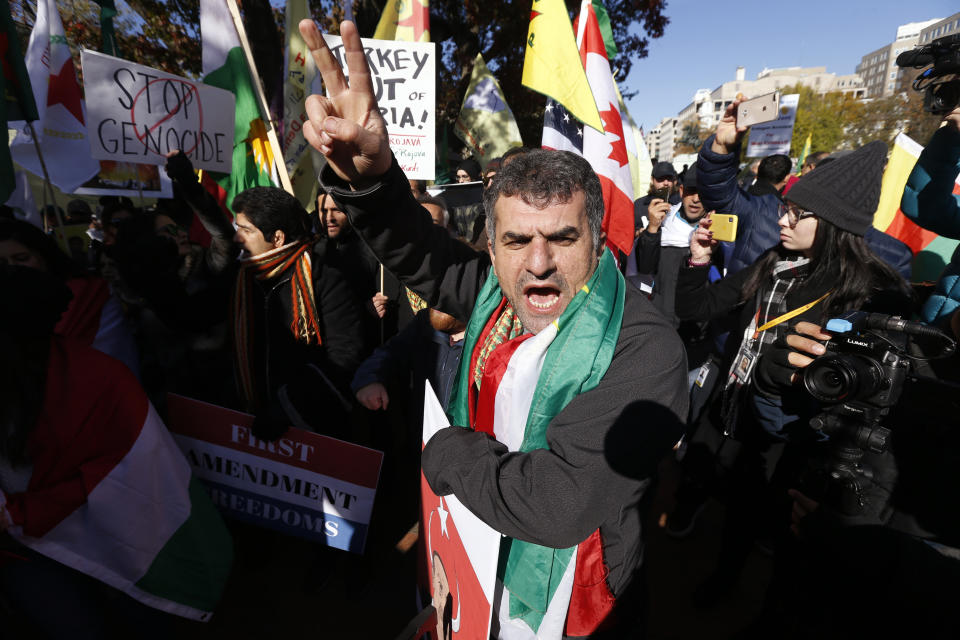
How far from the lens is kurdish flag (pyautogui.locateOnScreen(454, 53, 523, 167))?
5.43m

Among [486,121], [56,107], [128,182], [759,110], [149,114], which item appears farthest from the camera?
[486,121]

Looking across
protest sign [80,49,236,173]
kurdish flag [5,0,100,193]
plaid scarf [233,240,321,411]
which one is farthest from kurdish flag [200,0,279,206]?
plaid scarf [233,240,321,411]

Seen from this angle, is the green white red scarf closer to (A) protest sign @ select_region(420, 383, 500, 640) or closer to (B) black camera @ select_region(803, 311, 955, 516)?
(A) protest sign @ select_region(420, 383, 500, 640)

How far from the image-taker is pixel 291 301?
2467 mm

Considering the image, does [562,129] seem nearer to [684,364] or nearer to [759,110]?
[759,110]

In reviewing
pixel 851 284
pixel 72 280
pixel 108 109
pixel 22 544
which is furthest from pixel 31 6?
pixel 851 284

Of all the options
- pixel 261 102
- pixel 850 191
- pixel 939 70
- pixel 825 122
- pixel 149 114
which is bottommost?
pixel 850 191

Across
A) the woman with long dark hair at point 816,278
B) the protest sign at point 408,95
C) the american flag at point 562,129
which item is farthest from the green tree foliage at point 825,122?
the woman with long dark hair at point 816,278

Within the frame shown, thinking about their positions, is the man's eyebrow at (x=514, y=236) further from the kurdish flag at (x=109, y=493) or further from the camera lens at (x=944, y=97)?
the camera lens at (x=944, y=97)

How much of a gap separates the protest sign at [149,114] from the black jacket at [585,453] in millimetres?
2704

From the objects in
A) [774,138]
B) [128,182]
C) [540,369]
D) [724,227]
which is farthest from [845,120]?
[540,369]

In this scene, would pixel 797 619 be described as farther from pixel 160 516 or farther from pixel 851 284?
pixel 160 516

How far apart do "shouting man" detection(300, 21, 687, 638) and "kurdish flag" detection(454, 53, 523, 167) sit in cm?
421

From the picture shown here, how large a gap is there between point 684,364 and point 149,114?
3.63m
